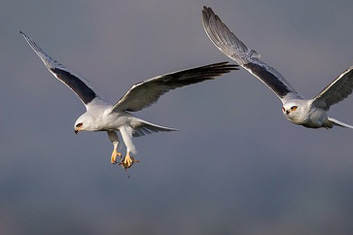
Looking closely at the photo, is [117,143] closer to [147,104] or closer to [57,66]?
[147,104]

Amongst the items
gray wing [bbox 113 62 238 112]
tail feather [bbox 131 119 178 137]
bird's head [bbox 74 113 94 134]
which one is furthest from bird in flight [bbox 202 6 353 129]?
bird's head [bbox 74 113 94 134]

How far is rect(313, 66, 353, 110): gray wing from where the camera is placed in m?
13.1

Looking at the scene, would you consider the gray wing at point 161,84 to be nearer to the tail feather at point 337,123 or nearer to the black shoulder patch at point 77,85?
the black shoulder patch at point 77,85

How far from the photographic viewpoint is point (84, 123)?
1243 cm

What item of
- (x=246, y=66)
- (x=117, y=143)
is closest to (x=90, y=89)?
(x=117, y=143)

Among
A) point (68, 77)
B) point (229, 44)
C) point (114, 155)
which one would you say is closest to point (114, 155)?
point (114, 155)

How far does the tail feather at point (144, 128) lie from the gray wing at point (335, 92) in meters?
2.66

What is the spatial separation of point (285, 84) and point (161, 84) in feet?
13.0

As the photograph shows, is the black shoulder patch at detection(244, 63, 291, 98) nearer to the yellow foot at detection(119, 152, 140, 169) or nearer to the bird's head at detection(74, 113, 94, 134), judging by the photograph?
the yellow foot at detection(119, 152, 140, 169)

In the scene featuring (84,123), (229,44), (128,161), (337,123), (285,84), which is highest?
(229,44)

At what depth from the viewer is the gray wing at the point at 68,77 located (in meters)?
13.7

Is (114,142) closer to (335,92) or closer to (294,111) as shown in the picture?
(294,111)

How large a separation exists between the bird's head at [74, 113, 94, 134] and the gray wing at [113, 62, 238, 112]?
1.42ft

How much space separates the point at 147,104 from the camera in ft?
40.6
